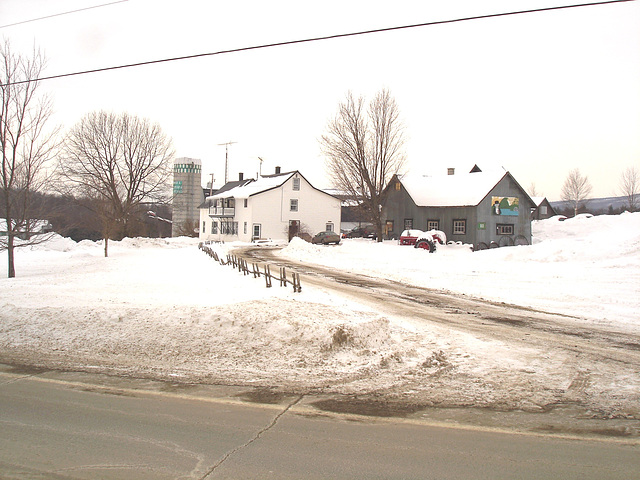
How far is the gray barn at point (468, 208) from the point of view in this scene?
42.0 m

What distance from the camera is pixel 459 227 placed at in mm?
42750

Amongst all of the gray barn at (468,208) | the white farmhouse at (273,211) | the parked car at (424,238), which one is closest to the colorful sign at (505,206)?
the gray barn at (468,208)

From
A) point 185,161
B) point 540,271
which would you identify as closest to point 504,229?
point 540,271

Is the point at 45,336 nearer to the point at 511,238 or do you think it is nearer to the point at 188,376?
the point at 188,376

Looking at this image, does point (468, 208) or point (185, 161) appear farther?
point (185, 161)

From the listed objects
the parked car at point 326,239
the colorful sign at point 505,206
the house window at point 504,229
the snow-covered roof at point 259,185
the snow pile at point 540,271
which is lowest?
the snow pile at point 540,271

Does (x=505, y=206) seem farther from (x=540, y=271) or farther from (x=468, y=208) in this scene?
(x=540, y=271)

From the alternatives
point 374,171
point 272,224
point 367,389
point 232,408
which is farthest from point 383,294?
point 272,224

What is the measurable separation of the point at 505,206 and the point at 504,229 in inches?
79.9

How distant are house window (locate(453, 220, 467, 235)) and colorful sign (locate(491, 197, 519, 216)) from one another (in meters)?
2.81

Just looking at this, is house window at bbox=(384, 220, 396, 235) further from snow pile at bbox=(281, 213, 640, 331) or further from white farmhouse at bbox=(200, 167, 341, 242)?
snow pile at bbox=(281, 213, 640, 331)

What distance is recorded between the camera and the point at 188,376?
7.09 m

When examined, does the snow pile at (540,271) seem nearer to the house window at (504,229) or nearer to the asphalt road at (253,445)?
the asphalt road at (253,445)

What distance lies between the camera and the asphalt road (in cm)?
424
